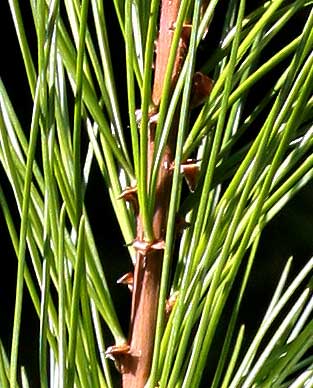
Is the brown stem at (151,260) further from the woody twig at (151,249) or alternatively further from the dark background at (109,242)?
the dark background at (109,242)

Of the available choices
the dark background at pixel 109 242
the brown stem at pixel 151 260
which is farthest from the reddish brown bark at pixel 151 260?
the dark background at pixel 109 242

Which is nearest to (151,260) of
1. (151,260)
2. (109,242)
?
(151,260)

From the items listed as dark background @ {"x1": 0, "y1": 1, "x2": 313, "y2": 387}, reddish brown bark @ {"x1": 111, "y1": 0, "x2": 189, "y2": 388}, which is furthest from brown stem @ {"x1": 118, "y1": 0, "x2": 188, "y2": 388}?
dark background @ {"x1": 0, "y1": 1, "x2": 313, "y2": 387}

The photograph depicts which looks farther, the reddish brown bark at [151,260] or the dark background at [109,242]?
the dark background at [109,242]

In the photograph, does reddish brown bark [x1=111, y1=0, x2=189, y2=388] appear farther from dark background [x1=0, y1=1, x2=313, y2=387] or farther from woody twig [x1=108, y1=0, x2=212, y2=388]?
dark background [x1=0, y1=1, x2=313, y2=387]

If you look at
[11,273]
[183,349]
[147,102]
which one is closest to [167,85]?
[147,102]

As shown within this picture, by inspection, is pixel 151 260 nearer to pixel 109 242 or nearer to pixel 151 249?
pixel 151 249
